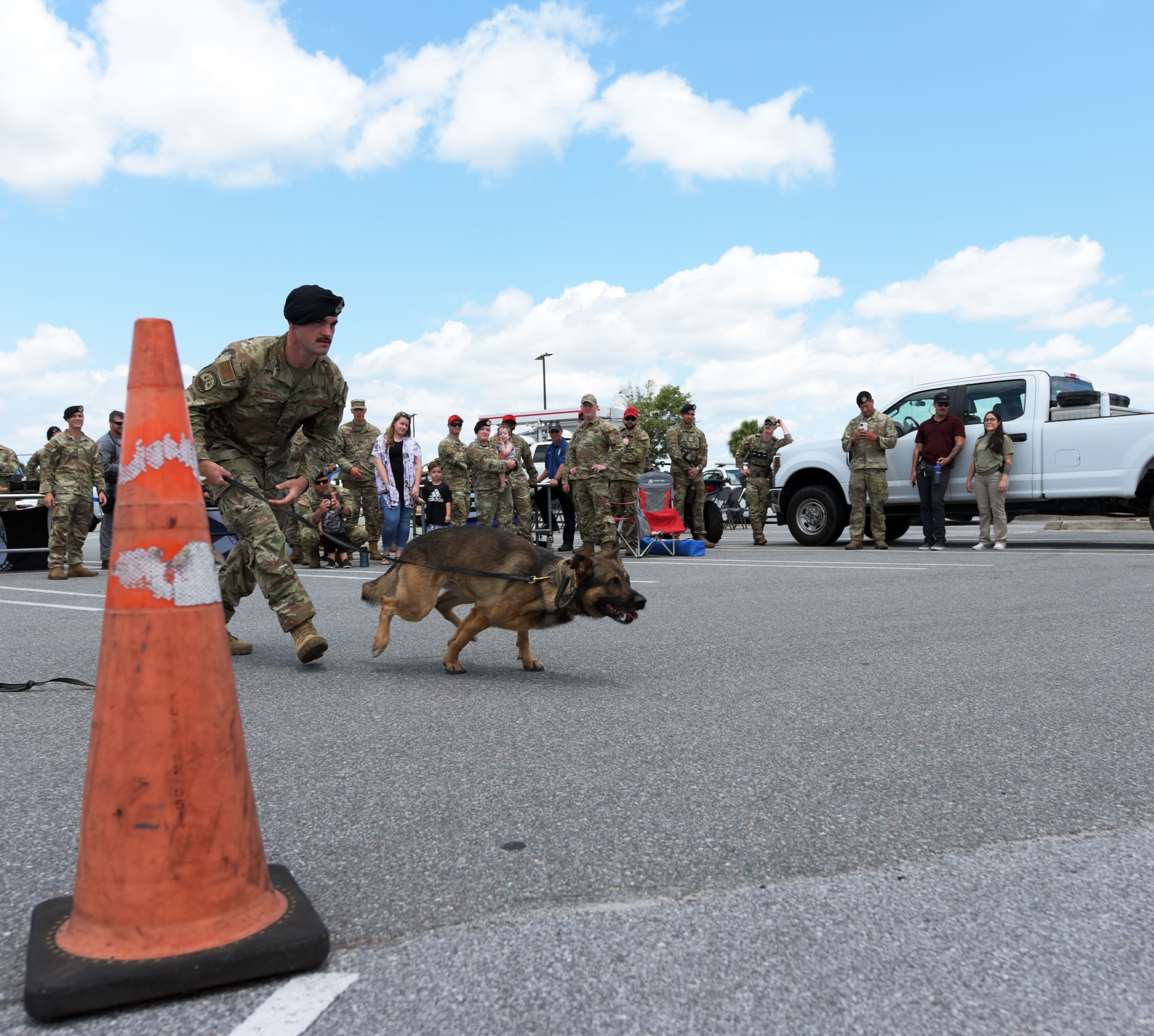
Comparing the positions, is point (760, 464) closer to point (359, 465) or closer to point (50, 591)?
point (359, 465)

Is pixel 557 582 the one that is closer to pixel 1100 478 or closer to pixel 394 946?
pixel 394 946

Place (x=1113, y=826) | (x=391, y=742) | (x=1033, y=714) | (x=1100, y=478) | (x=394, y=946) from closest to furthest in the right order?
(x=394, y=946)
(x=1113, y=826)
(x=391, y=742)
(x=1033, y=714)
(x=1100, y=478)

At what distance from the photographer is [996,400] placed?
13789 mm

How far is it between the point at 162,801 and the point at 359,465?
1251 cm

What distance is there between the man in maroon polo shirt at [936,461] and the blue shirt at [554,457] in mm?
5609

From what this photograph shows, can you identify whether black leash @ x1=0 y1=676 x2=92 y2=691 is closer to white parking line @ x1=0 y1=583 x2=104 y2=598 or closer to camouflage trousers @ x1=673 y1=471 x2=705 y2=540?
white parking line @ x1=0 y1=583 x2=104 y2=598

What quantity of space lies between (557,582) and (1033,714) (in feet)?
7.74

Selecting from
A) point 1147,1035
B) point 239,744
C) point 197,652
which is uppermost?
point 197,652

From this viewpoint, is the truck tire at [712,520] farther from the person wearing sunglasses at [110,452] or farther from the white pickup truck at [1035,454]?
the person wearing sunglasses at [110,452]

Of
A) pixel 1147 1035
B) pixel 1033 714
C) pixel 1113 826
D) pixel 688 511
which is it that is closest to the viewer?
pixel 1147 1035

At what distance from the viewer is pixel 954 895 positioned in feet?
7.70

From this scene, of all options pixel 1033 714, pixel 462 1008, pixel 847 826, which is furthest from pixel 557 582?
pixel 462 1008

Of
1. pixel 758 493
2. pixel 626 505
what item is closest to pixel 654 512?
pixel 626 505

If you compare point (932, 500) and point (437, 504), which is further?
point (437, 504)
